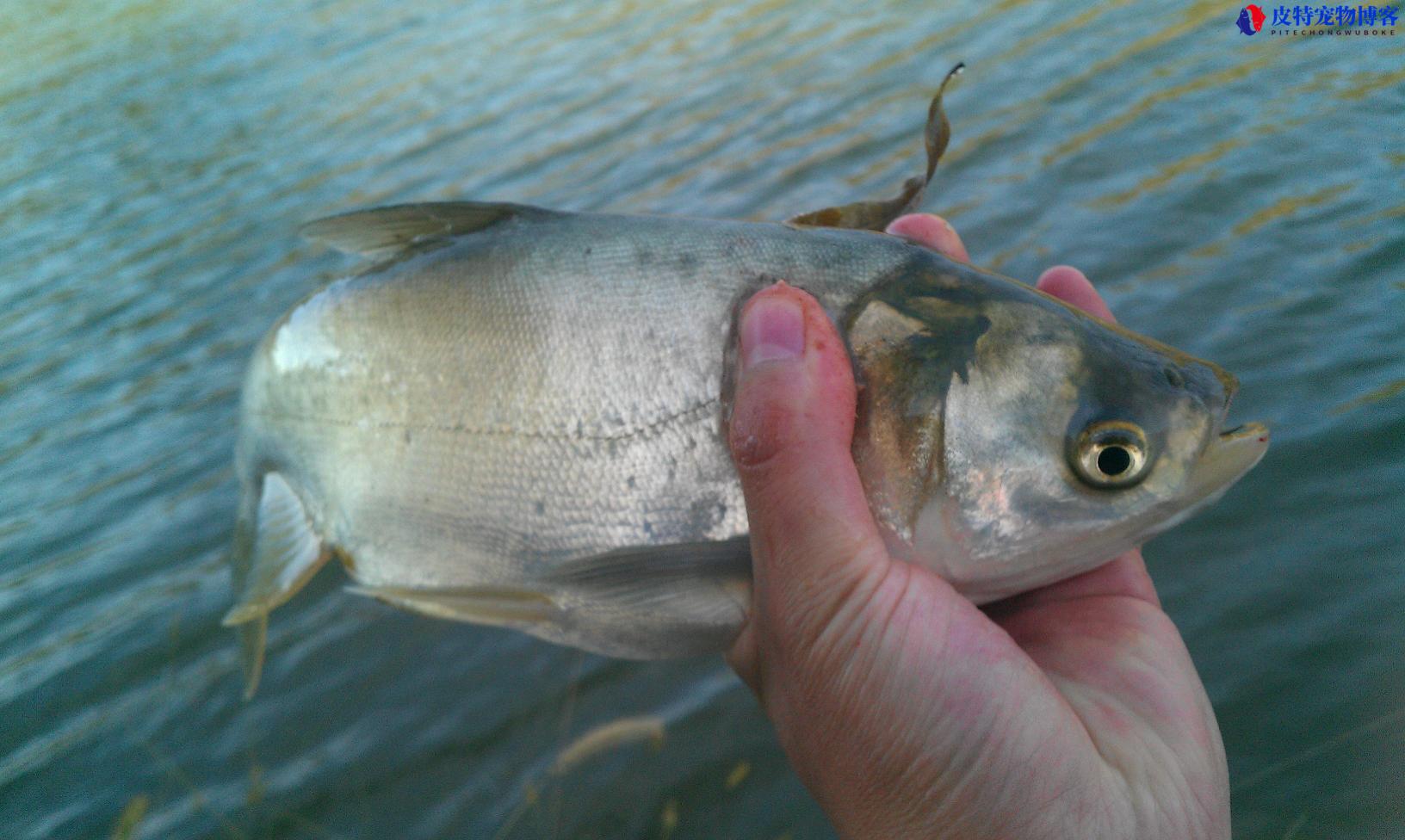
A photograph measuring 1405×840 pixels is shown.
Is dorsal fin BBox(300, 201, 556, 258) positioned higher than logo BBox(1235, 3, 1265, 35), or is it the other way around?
dorsal fin BBox(300, 201, 556, 258)

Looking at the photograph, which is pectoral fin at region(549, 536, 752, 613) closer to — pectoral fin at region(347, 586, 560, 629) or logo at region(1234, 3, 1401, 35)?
pectoral fin at region(347, 586, 560, 629)

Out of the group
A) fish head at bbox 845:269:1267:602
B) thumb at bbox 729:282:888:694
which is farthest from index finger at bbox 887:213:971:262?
thumb at bbox 729:282:888:694

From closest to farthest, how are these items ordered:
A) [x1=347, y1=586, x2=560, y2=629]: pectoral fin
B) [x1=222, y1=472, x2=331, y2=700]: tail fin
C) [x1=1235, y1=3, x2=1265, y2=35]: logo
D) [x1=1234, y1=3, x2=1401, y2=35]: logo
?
[x1=347, y1=586, x2=560, y2=629]: pectoral fin → [x1=222, y1=472, x2=331, y2=700]: tail fin → [x1=1234, y1=3, x2=1401, y2=35]: logo → [x1=1235, y1=3, x2=1265, y2=35]: logo

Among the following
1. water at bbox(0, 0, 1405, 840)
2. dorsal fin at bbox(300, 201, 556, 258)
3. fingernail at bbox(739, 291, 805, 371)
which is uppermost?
dorsal fin at bbox(300, 201, 556, 258)

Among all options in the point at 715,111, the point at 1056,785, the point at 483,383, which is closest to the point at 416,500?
the point at 483,383

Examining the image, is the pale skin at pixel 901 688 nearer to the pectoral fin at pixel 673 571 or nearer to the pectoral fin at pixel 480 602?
the pectoral fin at pixel 673 571

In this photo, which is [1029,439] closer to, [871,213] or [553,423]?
[871,213]

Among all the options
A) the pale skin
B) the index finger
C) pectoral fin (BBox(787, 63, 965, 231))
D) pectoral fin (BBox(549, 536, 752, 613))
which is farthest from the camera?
the index finger

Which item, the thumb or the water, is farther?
the water
